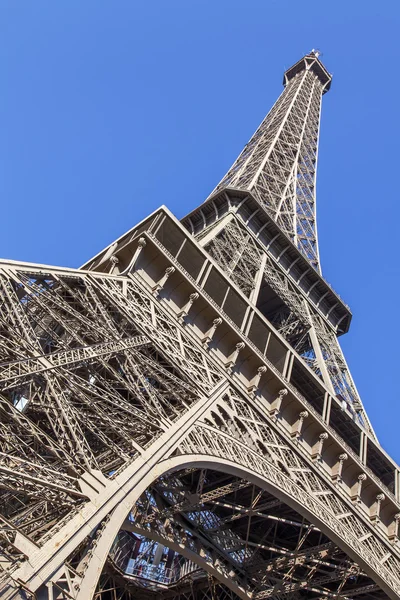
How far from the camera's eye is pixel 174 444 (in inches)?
575

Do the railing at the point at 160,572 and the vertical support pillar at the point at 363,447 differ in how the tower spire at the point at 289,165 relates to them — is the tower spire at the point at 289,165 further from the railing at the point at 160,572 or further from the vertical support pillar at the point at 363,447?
the railing at the point at 160,572

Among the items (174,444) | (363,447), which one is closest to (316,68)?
(363,447)

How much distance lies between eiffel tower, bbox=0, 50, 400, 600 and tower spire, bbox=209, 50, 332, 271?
1075cm

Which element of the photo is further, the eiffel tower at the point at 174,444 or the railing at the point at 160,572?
the railing at the point at 160,572

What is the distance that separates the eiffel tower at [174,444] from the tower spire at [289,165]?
35.3 ft

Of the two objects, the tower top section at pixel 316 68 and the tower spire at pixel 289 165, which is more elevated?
the tower top section at pixel 316 68

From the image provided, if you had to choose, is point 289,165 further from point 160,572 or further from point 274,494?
point 274,494

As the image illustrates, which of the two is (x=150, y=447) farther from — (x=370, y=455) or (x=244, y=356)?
(x=370, y=455)

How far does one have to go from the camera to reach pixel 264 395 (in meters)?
22.2

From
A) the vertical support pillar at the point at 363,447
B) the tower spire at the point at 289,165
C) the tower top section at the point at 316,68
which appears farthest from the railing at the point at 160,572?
the tower top section at the point at 316,68

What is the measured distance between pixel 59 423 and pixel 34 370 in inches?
44.2

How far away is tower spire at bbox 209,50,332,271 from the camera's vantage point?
44375 millimetres

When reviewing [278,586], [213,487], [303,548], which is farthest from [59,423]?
[303,548]

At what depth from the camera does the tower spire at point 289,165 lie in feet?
146
